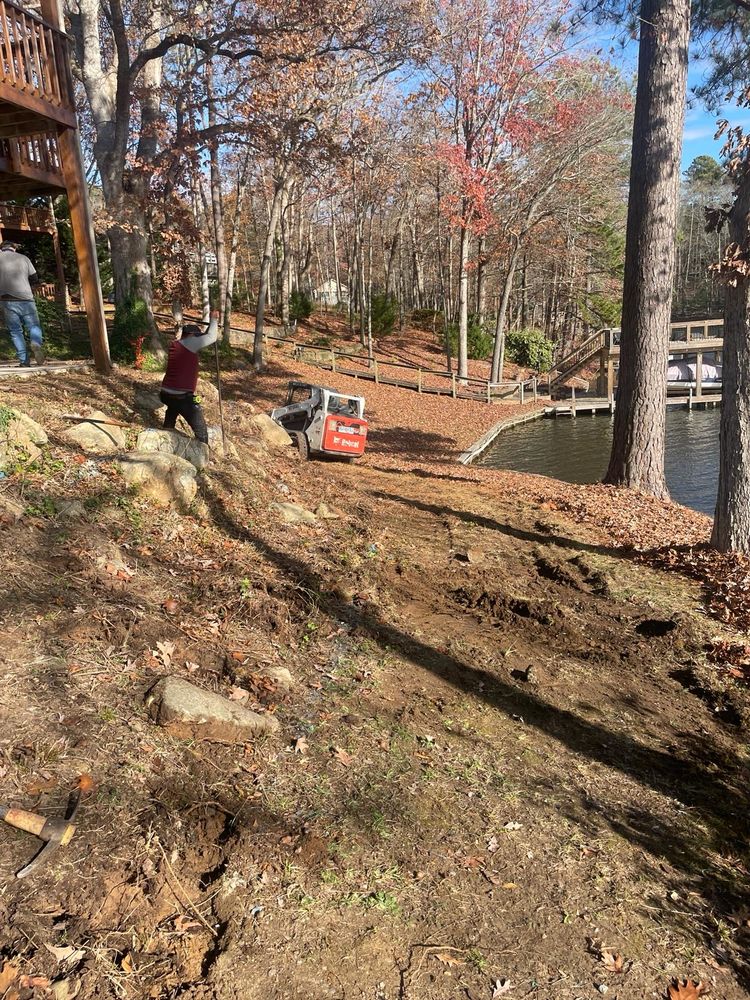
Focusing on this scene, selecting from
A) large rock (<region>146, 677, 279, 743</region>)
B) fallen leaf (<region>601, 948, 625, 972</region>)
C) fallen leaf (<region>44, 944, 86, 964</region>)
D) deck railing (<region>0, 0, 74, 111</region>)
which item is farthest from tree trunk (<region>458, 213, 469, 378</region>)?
fallen leaf (<region>44, 944, 86, 964</region>)

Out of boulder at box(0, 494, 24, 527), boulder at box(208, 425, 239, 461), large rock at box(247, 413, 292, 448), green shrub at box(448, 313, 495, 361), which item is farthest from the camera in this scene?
green shrub at box(448, 313, 495, 361)

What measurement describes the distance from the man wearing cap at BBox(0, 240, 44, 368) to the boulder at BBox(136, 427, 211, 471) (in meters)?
2.98

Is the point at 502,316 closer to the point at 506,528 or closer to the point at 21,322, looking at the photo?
the point at 506,528

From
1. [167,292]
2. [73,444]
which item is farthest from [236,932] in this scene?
[167,292]

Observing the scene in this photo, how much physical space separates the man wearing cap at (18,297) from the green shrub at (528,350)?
1367 inches

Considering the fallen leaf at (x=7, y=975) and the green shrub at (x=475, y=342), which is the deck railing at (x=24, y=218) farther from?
the green shrub at (x=475, y=342)

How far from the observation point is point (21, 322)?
31.6ft

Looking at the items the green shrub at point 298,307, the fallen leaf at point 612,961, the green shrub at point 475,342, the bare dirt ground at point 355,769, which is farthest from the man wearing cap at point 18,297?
the green shrub at point 475,342

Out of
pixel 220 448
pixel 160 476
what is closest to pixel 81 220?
pixel 220 448

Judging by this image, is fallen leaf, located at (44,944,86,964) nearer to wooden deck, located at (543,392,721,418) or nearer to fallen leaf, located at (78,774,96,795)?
fallen leaf, located at (78,774,96,795)

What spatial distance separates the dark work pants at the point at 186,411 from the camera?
850 cm

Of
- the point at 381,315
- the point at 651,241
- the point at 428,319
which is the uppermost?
the point at 651,241

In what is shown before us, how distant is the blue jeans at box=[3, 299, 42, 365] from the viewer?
9148 mm

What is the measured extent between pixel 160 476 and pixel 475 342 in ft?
111
